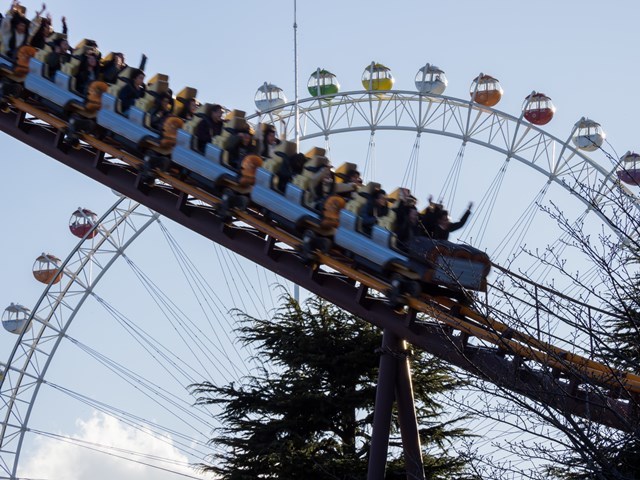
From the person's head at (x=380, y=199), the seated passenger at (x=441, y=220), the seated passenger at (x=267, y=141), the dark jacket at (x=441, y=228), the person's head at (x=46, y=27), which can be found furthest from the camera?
the person's head at (x=46, y=27)

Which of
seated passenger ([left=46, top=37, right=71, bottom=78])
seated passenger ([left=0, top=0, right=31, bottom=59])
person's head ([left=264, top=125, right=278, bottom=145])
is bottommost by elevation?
person's head ([left=264, top=125, right=278, bottom=145])

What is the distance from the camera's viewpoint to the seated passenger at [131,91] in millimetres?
16734

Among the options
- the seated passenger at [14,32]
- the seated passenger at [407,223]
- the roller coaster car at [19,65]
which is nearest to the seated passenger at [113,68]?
the roller coaster car at [19,65]

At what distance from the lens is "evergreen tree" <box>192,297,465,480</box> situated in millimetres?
16781

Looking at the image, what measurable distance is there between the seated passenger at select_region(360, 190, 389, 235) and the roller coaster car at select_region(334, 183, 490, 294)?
7 centimetres

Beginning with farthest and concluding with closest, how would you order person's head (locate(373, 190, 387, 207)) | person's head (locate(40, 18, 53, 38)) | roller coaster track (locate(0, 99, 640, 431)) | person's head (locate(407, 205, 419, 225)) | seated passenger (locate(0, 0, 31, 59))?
person's head (locate(40, 18, 53, 38)) < seated passenger (locate(0, 0, 31, 59)) < person's head (locate(373, 190, 387, 207)) < person's head (locate(407, 205, 419, 225)) < roller coaster track (locate(0, 99, 640, 431))

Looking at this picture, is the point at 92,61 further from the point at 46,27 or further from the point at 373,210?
the point at 373,210

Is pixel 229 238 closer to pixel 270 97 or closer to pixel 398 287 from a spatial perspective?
pixel 398 287

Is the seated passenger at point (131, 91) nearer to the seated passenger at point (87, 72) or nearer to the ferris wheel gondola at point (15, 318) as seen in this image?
the seated passenger at point (87, 72)

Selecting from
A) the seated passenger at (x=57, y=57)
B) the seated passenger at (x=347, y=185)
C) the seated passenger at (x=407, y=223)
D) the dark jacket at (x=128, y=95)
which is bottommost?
the seated passenger at (x=407, y=223)

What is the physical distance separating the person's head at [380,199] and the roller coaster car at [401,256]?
207mm

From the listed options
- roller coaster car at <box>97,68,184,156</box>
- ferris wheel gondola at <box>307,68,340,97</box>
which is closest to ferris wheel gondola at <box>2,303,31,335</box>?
ferris wheel gondola at <box>307,68,340,97</box>

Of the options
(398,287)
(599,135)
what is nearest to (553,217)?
(398,287)

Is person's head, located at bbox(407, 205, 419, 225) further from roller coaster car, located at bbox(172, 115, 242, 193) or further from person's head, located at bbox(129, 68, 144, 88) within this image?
person's head, located at bbox(129, 68, 144, 88)
